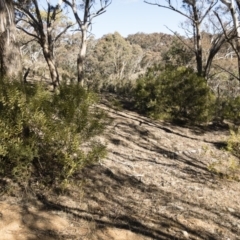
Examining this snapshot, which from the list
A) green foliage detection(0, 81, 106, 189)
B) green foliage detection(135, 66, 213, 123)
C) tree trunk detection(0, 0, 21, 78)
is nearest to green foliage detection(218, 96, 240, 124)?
green foliage detection(135, 66, 213, 123)

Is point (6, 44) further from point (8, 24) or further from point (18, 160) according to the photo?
point (18, 160)

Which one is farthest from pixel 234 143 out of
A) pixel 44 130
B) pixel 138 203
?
pixel 44 130

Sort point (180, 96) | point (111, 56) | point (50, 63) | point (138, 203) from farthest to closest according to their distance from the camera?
point (111, 56)
point (50, 63)
point (180, 96)
point (138, 203)

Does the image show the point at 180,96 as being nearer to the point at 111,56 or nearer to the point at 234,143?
the point at 234,143

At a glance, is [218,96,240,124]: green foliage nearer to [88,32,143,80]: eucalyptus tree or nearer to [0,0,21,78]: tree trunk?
[0,0,21,78]: tree trunk

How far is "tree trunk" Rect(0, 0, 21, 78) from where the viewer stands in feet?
11.8

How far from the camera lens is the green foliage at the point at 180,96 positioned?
896 centimetres

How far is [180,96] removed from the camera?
8961 mm

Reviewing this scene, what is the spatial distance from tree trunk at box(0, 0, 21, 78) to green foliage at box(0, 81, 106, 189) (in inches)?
14.6

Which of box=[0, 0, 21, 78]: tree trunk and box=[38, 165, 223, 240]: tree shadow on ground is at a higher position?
box=[0, 0, 21, 78]: tree trunk

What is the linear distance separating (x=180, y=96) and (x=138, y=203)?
5.71m

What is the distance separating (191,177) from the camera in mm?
4980

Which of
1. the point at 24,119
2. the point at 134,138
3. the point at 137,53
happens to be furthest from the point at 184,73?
the point at 137,53

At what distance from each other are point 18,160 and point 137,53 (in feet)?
144
